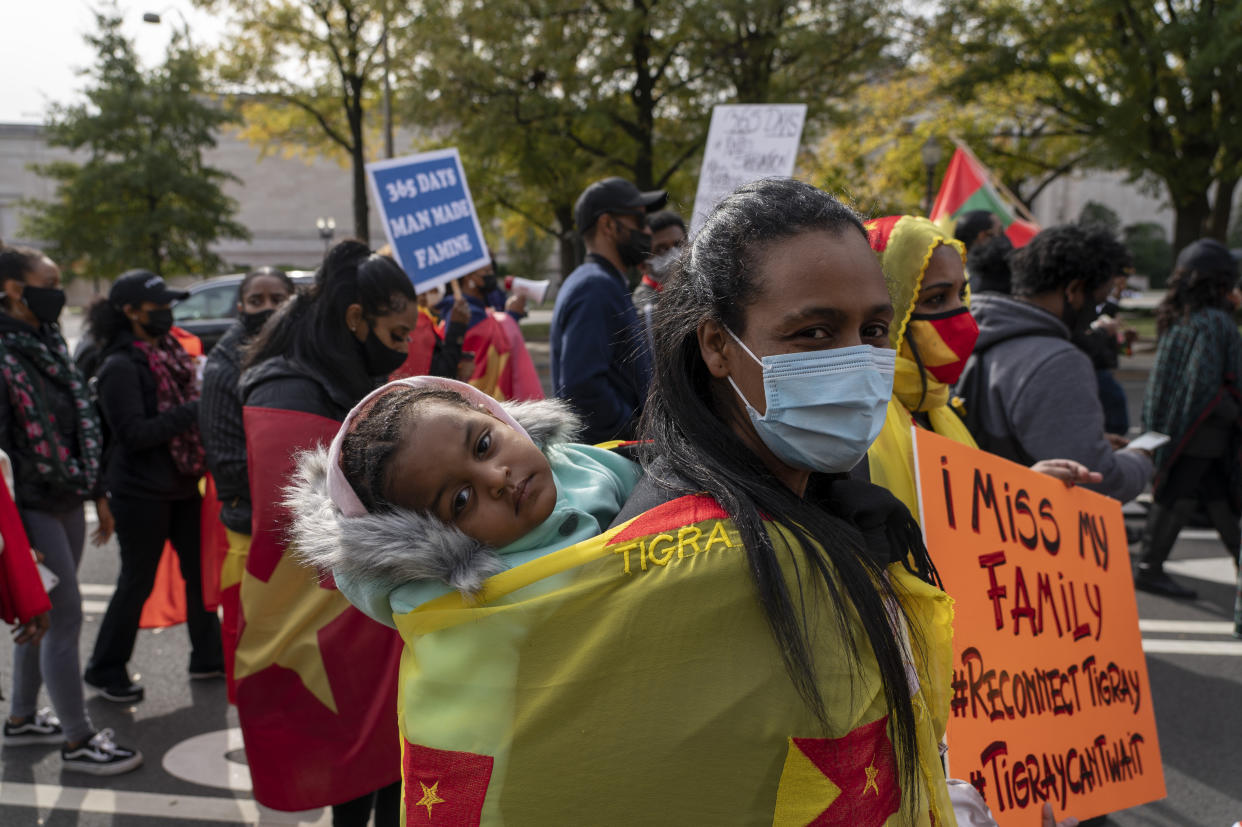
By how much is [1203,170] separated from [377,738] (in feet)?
64.9

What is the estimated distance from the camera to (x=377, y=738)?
2.80 meters

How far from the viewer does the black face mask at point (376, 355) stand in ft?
10.2

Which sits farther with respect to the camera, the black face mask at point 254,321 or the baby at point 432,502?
the black face mask at point 254,321

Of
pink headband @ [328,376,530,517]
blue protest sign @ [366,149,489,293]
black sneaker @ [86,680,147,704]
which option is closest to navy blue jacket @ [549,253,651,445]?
blue protest sign @ [366,149,489,293]

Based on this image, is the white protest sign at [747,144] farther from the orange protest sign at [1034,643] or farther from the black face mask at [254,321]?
the orange protest sign at [1034,643]

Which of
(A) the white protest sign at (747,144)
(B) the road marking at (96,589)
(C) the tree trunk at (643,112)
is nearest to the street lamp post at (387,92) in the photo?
(C) the tree trunk at (643,112)

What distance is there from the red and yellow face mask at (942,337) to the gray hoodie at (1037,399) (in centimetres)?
65

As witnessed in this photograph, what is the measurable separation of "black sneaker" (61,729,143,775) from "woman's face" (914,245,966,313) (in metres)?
3.52

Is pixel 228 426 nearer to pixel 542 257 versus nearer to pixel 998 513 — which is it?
pixel 998 513

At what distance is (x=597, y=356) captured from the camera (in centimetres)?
403

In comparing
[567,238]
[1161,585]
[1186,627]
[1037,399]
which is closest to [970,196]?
[1161,585]

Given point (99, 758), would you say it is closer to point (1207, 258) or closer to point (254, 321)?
point (254, 321)

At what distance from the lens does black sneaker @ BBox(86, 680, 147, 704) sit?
4586mm

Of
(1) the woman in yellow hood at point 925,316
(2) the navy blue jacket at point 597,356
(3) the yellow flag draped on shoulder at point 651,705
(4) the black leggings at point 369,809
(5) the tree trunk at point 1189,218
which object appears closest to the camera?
(3) the yellow flag draped on shoulder at point 651,705
